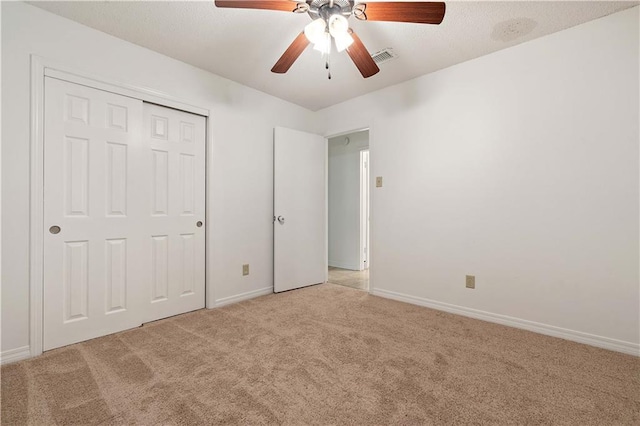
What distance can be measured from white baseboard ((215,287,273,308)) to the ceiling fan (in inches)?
97.4

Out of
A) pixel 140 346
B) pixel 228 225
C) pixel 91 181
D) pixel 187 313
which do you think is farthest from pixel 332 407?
A: pixel 91 181

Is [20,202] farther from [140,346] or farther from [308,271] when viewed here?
[308,271]

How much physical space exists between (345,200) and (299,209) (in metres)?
1.57

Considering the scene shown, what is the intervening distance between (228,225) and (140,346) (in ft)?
4.44

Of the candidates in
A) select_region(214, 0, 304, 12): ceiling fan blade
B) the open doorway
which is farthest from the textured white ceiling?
the open doorway

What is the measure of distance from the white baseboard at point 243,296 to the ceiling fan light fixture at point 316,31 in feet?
8.42

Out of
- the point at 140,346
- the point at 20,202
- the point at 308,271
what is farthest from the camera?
the point at 308,271

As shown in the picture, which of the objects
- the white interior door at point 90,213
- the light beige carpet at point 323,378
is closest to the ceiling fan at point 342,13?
the white interior door at point 90,213

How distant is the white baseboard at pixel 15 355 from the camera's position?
185 centimetres

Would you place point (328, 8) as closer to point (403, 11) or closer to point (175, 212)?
point (403, 11)

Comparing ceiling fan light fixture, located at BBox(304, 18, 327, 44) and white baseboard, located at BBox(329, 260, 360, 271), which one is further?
white baseboard, located at BBox(329, 260, 360, 271)

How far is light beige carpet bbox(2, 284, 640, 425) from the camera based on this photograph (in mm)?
1408

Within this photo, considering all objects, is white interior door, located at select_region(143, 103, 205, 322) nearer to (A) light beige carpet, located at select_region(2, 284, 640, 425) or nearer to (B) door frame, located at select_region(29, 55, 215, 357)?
(A) light beige carpet, located at select_region(2, 284, 640, 425)

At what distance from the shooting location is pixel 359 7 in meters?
1.69
